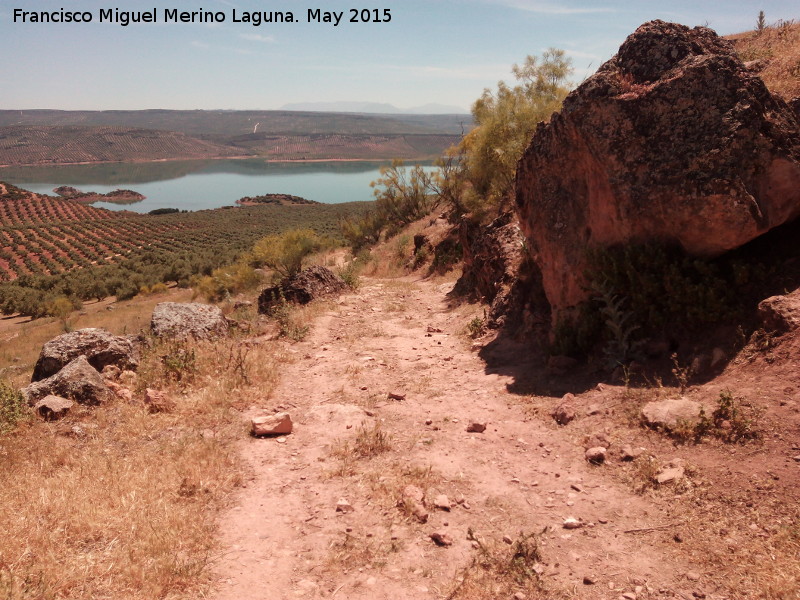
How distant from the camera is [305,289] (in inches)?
459

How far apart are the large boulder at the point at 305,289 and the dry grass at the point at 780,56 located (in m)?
8.68

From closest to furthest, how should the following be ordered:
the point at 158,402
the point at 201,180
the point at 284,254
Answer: the point at 158,402 → the point at 284,254 → the point at 201,180

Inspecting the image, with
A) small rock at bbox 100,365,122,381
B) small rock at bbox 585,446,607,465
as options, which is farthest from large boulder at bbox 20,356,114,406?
small rock at bbox 585,446,607,465

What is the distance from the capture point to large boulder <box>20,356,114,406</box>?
5.95 metres

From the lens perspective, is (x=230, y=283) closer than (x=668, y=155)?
No

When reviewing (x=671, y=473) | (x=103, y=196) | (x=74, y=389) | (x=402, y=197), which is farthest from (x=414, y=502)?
(x=103, y=196)

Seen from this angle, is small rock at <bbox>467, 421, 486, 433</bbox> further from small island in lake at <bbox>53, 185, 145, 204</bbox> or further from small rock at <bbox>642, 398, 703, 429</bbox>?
small island in lake at <bbox>53, 185, 145, 204</bbox>

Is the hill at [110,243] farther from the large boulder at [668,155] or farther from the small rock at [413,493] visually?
the small rock at [413,493]

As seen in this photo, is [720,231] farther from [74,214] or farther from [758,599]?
[74,214]

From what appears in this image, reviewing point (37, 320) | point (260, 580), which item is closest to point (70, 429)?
point (260, 580)

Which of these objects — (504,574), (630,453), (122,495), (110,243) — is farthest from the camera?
(110,243)

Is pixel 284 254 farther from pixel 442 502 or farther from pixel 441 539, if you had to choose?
pixel 441 539

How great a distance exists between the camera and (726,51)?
5840 millimetres

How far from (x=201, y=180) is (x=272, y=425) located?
572 ft
